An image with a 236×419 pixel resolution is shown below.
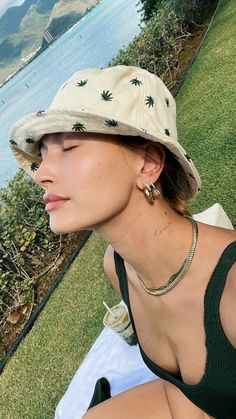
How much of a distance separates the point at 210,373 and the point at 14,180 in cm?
615

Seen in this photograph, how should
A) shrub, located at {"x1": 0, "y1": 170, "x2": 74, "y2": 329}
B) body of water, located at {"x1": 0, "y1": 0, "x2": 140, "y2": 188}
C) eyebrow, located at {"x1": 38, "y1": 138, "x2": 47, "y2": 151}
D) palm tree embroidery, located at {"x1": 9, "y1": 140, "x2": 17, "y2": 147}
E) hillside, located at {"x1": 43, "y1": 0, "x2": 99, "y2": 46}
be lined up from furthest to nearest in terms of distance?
hillside, located at {"x1": 43, "y1": 0, "x2": 99, "y2": 46} < body of water, located at {"x1": 0, "y1": 0, "x2": 140, "y2": 188} < shrub, located at {"x1": 0, "y1": 170, "x2": 74, "y2": 329} < palm tree embroidery, located at {"x1": 9, "y1": 140, "x2": 17, "y2": 147} < eyebrow, located at {"x1": 38, "y1": 138, "x2": 47, "y2": 151}

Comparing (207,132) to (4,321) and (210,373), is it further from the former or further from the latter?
(210,373)

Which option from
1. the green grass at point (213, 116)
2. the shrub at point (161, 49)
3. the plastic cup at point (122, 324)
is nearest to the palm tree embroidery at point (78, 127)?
the plastic cup at point (122, 324)

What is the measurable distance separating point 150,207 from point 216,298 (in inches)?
18.3

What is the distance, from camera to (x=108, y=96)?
165 centimetres

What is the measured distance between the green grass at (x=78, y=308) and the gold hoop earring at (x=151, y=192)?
2.63 m

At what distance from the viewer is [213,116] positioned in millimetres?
6656

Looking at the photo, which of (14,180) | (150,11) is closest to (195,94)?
(14,180)

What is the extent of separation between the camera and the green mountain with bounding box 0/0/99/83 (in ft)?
390

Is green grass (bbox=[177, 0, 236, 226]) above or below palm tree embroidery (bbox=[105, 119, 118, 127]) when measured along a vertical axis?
below

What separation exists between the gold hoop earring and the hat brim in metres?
0.16

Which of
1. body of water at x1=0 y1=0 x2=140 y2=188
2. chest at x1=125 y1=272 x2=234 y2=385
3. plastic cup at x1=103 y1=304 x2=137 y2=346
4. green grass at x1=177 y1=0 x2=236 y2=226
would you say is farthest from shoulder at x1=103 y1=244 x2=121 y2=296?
body of water at x1=0 y1=0 x2=140 y2=188

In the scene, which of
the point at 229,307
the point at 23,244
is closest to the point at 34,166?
the point at 229,307

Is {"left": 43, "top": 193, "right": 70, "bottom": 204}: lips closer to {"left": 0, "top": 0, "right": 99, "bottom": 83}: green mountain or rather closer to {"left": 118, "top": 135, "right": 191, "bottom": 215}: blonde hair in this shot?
{"left": 118, "top": 135, "right": 191, "bottom": 215}: blonde hair
